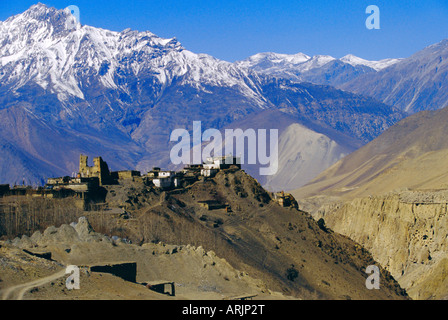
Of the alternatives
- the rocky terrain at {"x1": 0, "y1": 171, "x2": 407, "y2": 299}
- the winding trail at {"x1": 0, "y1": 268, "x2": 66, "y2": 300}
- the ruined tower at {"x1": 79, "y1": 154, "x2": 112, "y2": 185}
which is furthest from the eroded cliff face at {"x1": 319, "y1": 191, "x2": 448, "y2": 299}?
the winding trail at {"x1": 0, "y1": 268, "x2": 66, "y2": 300}

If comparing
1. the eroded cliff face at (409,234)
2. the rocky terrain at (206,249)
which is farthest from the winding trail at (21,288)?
the eroded cliff face at (409,234)

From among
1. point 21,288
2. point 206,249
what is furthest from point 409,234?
point 21,288

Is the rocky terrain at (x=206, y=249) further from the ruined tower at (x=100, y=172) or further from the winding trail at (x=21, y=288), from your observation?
the ruined tower at (x=100, y=172)

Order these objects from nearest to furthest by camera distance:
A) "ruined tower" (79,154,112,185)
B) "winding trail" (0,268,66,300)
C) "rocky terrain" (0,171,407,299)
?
"winding trail" (0,268,66,300) < "rocky terrain" (0,171,407,299) < "ruined tower" (79,154,112,185)

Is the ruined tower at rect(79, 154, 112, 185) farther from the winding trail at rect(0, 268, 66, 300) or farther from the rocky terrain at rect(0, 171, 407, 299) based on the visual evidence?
the winding trail at rect(0, 268, 66, 300)

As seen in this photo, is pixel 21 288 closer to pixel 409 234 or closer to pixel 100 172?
pixel 100 172
